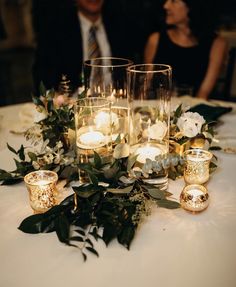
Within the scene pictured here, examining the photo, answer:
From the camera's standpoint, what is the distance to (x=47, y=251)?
2.61 ft

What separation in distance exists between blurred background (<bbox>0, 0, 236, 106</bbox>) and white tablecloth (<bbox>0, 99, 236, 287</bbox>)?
165 cm

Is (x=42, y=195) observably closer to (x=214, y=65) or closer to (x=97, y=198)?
(x=97, y=198)

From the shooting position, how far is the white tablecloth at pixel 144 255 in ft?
2.36

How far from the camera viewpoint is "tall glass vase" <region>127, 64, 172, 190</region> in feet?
3.23

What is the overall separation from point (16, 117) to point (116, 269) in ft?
3.49

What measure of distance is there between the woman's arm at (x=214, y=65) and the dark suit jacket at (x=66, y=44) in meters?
0.70

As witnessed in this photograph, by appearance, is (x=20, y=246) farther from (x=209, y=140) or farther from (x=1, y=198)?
(x=209, y=140)

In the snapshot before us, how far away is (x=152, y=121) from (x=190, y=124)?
12cm

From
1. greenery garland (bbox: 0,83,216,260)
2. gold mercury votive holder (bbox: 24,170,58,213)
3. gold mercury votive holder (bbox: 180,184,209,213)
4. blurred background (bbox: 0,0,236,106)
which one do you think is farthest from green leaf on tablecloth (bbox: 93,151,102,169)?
blurred background (bbox: 0,0,236,106)

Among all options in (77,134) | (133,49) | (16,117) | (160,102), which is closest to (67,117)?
(77,134)

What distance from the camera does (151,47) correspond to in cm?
275

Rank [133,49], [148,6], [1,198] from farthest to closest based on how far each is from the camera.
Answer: [148,6]
[133,49]
[1,198]

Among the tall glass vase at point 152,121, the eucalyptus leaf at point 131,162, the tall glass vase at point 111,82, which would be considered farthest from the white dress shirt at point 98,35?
the eucalyptus leaf at point 131,162

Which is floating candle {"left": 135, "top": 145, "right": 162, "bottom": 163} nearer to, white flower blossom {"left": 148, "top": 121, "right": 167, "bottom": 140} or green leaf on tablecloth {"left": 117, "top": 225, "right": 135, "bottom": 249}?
white flower blossom {"left": 148, "top": 121, "right": 167, "bottom": 140}
